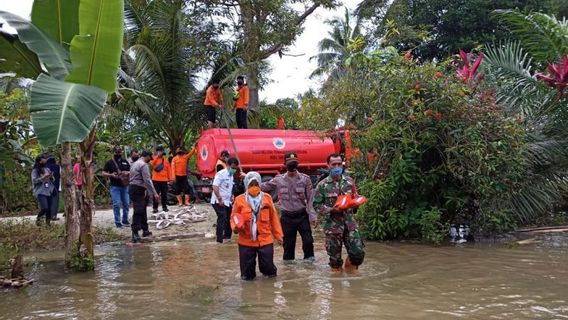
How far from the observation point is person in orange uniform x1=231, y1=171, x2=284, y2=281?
24.0ft

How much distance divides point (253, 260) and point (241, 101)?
8229 mm

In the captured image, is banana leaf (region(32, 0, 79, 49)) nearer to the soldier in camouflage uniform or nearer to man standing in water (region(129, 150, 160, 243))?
man standing in water (region(129, 150, 160, 243))

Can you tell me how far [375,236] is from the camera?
1073 centimetres

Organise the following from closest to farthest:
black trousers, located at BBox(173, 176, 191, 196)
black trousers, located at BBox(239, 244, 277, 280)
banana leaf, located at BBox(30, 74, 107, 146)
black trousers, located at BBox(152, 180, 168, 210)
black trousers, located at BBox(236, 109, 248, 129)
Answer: banana leaf, located at BBox(30, 74, 107, 146) < black trousers, located at BBox(239, 244, 277, 280) < black trousers, located at BBox(152, 180, 168, 210) < black trousers, located at BBox(173, 176, 191, 196) < black trousers, located at BBox(236, 109, 248, 129)

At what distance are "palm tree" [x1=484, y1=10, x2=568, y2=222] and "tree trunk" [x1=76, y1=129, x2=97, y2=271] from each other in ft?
25.3

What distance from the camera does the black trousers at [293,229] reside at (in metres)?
8.38

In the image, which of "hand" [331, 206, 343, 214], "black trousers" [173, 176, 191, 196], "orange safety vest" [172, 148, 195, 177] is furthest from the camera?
"black trousers" [173, 176, 191, 196]

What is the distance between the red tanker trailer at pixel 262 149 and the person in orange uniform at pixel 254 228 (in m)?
6.26

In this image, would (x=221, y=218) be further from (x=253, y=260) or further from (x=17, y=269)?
(x=17, y=269)

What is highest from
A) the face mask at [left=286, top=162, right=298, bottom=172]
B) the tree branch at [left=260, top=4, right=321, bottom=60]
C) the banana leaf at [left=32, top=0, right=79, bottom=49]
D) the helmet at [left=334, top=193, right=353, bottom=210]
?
the tree branch at [left=260, top=4, right=321, bottom=60]

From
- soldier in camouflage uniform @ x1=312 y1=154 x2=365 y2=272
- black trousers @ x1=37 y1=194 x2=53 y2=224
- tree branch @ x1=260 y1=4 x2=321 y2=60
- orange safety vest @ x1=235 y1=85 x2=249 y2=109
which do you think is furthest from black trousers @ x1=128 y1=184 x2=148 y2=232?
tree branch @ x1=260 y1=4 x2=321 y2=60

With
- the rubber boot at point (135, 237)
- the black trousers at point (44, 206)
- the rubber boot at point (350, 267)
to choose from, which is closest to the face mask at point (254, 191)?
the rubber boot at point (350, 267)

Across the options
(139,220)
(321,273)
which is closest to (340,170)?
(321,273)

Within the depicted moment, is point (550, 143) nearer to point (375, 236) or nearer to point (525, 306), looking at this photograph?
point (375, 236)
